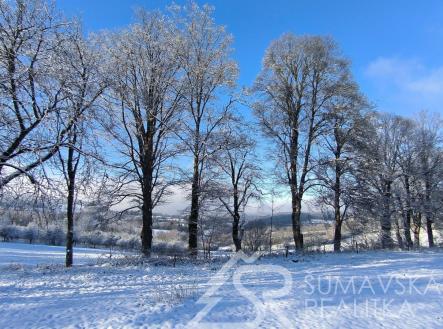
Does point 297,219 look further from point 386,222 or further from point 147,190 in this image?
point 147,190

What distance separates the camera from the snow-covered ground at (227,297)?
7.52 metres

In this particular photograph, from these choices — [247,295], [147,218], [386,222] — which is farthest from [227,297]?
[386,222]

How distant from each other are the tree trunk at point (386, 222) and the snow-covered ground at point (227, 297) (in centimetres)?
767

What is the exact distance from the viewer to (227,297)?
30.9 ft

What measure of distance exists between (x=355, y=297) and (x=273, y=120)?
43.2 ft

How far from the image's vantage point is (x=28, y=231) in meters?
81.0

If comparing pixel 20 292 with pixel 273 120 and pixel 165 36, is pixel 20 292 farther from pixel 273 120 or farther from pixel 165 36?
pixel 273 120

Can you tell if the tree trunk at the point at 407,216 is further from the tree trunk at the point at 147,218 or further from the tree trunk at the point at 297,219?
the tree trunk at the point at 147,218

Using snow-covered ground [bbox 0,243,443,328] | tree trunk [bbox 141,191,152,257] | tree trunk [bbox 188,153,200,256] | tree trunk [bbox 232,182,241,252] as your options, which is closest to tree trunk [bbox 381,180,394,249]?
snow-covered ground [bbox 0,243,443,328]

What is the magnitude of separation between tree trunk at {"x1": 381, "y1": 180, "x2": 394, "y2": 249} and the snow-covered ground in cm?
767

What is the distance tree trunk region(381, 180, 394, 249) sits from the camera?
2191 cm

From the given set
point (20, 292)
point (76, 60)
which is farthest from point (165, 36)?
point (20, 292)

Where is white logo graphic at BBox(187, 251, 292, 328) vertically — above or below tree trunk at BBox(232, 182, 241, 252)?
below

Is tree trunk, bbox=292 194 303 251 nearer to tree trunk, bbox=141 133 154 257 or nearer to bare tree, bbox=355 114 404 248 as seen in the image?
bare tree, bbox=355 114 404 248
